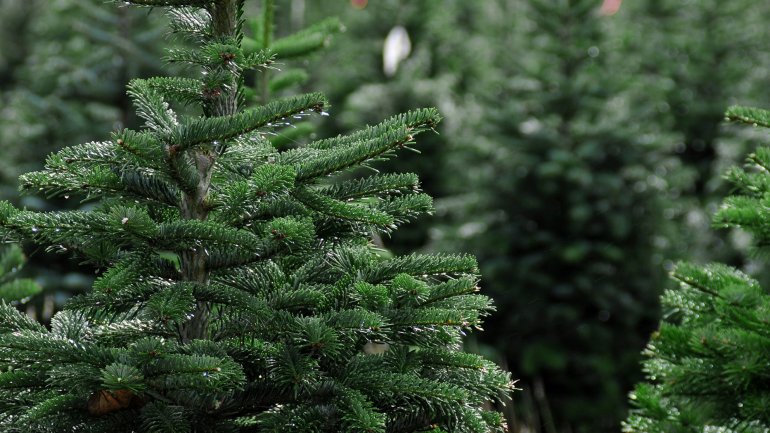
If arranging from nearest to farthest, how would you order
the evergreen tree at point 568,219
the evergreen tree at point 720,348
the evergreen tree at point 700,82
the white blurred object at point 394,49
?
the evergreen tree at point 720,348 < the evergreen tree at point 568,219 < the evergreen tree at point 700,82 < the white blurred object at point 394,49

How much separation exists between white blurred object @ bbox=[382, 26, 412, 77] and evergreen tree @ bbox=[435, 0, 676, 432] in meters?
1.50

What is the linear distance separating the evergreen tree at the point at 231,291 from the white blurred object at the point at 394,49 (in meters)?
8.04

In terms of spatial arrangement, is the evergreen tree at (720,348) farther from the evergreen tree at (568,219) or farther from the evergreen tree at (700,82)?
the evergreen tree at (700,82)

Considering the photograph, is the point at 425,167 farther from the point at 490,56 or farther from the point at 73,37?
the point at 73,37

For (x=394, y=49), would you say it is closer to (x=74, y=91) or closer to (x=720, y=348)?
(x=74, y=91)

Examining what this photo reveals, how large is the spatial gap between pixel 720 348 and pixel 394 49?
809cm

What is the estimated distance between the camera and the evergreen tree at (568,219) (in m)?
8.62

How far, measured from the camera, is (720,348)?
2.80 m

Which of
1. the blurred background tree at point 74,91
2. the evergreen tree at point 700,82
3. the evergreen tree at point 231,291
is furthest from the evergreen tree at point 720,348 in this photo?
the blurred background tree at point 74,91

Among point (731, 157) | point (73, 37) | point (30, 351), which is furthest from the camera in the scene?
point (73, 37)

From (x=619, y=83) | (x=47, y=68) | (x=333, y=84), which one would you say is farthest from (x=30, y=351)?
(x=333, y=84)

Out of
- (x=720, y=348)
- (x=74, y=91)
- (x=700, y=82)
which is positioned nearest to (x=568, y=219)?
(x=700, y=82)

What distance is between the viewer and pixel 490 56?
1240 centimetres

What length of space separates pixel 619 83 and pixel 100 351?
829cm
